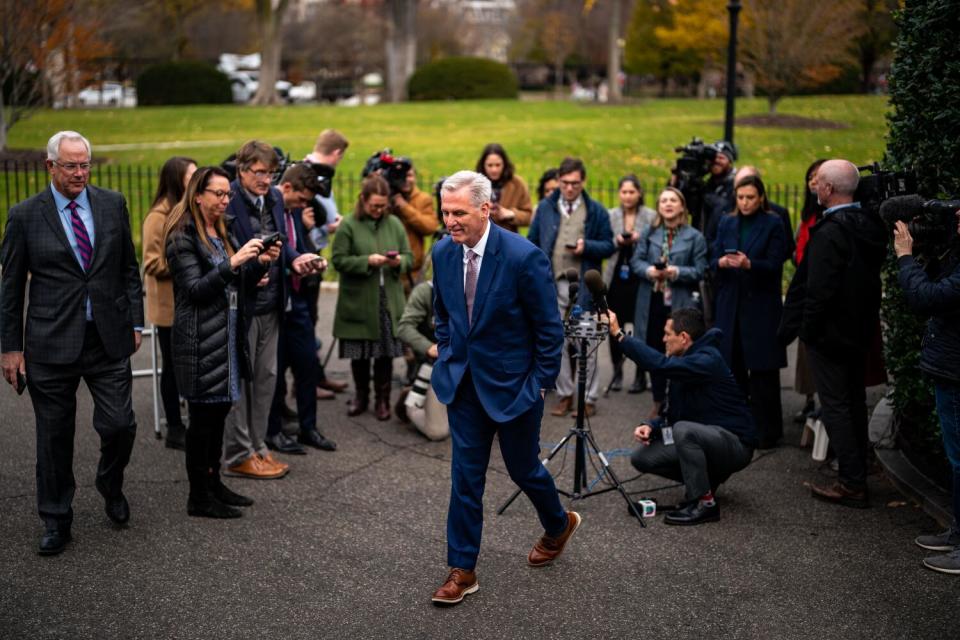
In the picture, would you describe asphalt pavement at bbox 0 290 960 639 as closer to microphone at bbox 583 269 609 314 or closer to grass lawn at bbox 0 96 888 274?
microphone at bbox 583 269 609 314

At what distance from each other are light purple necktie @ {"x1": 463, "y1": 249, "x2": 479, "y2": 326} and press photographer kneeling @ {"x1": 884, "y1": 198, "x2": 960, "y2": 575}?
2310 millimetres

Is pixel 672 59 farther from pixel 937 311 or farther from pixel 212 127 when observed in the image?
pixel 937 311

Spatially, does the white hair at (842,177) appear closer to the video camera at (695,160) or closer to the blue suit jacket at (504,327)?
the video camera at (695,160)

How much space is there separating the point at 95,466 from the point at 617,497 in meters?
3.54

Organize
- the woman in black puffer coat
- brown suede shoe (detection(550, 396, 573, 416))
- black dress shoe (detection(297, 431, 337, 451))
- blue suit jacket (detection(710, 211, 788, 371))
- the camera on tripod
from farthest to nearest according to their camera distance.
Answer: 1. brown suede shoe (detection(550, 396, 573, 416))
2. blue suit jacket (detection(710, 211, 788, 371))
3. black dress shoe (detection(297, 431, 337, 451))
4. the camera on tripod
5. the woman in black puffer coat

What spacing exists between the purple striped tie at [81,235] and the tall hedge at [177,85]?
3500 cm

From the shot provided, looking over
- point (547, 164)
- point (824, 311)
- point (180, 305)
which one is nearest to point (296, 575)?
point (180, 305)

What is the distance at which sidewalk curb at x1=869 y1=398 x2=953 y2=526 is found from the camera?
648 cm

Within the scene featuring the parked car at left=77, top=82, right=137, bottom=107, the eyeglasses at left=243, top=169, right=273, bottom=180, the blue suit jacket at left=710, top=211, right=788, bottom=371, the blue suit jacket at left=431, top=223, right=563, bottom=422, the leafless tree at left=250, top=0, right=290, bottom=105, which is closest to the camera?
the blue suit jacket at left=431, top=223, right=563, bottom=422

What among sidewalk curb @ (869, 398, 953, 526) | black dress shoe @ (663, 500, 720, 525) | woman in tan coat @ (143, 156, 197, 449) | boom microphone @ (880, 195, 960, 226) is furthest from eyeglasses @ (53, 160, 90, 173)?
sidewalk curb @ (869, 398, 953, 526)

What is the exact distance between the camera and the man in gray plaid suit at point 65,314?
19.2 ft

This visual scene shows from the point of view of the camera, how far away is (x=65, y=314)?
5.88 m

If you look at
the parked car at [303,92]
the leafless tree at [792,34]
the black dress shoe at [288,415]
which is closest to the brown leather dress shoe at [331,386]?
the black dress shoe at [288,415]

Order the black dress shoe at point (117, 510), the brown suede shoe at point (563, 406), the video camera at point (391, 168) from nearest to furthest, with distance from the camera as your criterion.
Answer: the black dress shoe at point (117, 510)
the brown suede shoe at point (563, 406)
the video camera at point (391, 168)
